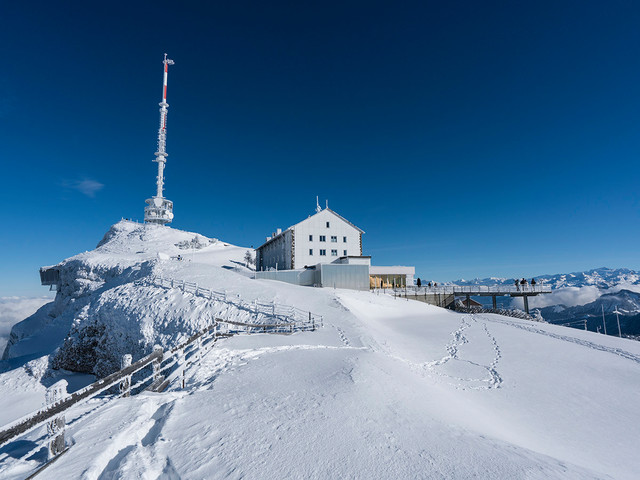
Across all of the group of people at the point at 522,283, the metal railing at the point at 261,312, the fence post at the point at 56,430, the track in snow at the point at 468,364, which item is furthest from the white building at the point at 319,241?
Result: the fence post at the point at 56,430

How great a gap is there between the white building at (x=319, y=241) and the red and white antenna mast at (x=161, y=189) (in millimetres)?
75215

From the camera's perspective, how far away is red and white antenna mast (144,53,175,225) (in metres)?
103

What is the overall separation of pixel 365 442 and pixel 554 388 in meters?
10.2

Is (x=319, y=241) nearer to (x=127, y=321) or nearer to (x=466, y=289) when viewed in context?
(x=466, y=289)

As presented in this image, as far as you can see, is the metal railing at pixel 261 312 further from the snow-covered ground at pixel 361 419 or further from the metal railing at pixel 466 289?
the metal railing at pixel 466 289

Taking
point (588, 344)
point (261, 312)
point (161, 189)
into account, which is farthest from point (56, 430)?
point (161, 189)

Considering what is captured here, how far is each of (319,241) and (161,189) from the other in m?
83.8

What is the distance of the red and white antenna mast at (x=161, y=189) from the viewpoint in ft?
339

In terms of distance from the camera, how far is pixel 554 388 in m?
11.6

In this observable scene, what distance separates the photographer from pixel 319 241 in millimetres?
47031

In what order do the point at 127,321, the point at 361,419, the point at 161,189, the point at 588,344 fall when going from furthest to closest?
the point at 161,189, the point at 127,321, the point at 588,344, the point at 361,419

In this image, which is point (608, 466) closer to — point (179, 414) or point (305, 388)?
point (305, 388)

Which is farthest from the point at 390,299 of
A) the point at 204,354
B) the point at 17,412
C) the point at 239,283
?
the point at 17,412

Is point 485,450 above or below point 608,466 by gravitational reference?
above
